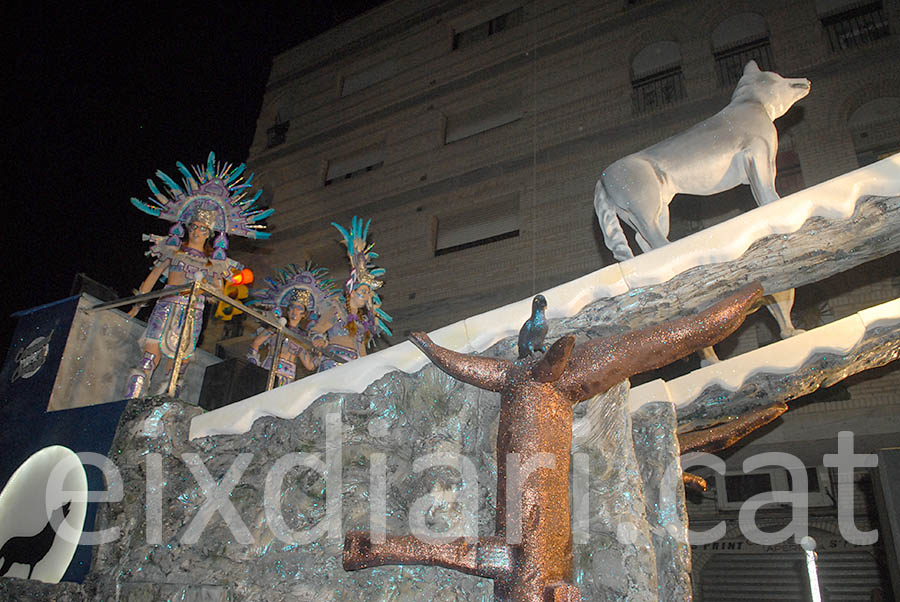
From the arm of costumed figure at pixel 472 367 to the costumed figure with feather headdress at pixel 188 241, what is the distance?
360cm

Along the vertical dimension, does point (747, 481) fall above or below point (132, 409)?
above

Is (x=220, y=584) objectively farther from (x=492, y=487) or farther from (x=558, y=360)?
(x=558, y=360)

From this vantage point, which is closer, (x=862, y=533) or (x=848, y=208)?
(x=848, y=208)

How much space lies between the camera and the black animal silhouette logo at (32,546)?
4688 mm

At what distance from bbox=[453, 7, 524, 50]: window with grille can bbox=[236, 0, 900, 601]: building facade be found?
0.17ft

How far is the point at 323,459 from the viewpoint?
3852mm

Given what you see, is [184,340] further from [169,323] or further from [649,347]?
[649,347]

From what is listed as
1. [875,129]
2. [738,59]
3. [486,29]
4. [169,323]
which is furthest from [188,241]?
[486,29]

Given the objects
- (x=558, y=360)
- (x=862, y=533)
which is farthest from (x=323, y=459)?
(x=862, y=533)

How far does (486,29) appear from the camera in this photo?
14781mm

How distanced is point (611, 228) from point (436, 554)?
3.30 metres

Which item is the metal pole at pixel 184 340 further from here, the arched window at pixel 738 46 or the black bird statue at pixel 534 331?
the arched window at pixel 738 46

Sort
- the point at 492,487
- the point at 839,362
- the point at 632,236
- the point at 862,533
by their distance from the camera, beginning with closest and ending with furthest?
the point at 492,487, the point at 839,362, the point at 632,236, the point at 862,533

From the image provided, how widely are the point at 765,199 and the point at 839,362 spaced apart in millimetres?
1341
